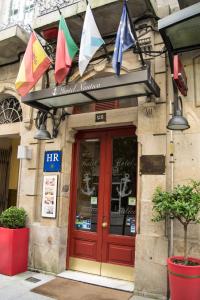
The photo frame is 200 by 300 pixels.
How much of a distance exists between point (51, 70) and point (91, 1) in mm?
1878

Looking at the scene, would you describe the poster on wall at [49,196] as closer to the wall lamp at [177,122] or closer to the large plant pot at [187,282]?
the wall lamp at [177,122]

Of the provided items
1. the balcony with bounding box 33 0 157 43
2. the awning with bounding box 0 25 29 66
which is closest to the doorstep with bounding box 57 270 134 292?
the balcony with bounding box 33 0 157 43

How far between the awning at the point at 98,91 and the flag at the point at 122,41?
0.25 m

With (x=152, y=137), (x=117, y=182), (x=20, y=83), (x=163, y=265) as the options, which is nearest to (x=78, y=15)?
(x=20, y=83)

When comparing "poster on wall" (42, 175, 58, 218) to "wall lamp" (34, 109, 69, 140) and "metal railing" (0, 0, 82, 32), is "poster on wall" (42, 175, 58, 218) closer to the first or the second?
"wall lamp" (34, 109, 69, 140)

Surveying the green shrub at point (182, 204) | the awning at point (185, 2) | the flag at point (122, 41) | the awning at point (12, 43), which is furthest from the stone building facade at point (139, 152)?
the flag at point (122, 41)

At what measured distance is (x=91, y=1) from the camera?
18.5 feet

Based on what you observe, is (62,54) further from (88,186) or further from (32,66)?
(88,186)

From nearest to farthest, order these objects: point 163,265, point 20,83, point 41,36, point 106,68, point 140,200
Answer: point 163,265 → point 140,200 → point 20,83 → point 106,68 → point 41,36

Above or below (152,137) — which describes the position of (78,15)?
above

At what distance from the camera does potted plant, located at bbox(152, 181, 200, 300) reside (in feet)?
13.3

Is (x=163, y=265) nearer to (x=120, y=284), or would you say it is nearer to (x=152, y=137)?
(x=120, y=284)

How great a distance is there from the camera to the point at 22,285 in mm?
5438

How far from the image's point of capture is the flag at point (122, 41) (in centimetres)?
468
